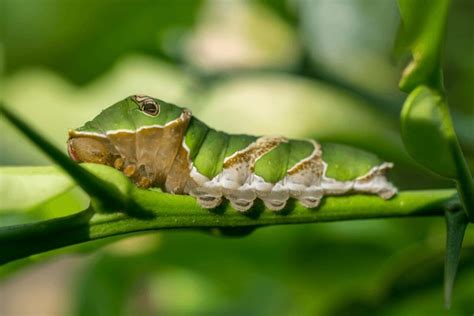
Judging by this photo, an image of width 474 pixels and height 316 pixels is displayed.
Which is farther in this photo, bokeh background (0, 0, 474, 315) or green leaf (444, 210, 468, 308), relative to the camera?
bokeh background (0, 0, 474, 315)

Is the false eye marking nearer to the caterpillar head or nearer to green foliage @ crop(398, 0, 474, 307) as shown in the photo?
the caterpillar head

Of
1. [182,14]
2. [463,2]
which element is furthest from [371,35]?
[182,14]

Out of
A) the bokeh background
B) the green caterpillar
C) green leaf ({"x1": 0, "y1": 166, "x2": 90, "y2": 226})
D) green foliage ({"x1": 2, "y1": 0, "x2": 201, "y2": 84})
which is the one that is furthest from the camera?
green foliage ({"x1": 2, "y1": 0, "x2": 201, "y2": 84})

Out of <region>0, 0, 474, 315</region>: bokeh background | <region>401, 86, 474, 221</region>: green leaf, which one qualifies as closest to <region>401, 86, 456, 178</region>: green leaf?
<region>401, 86, 474, 221</region>: green leaf

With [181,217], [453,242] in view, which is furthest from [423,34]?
[181,217]

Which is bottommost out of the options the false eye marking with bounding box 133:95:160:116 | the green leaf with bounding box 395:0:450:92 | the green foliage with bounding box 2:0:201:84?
the green foliage with bounding box 2:0:201:84

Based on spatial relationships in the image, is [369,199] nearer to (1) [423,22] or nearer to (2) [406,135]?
(2) [406,135]
